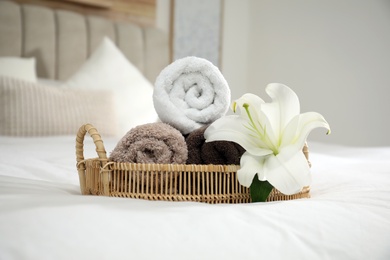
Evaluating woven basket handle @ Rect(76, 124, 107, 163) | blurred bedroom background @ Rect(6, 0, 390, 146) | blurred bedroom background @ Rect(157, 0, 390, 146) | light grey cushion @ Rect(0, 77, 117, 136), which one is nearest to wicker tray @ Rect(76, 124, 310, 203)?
woven basket handle @ Rect(76, 124, 107, 163)

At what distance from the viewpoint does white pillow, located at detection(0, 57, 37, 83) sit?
8.38ft

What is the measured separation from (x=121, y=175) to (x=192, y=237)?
0.26m

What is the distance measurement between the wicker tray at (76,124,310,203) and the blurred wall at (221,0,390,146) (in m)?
A: 3.15

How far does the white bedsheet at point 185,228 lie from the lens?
73cm

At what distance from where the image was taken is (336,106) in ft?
13.5

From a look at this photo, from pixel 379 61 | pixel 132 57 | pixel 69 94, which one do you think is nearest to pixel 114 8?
pixel 132 57

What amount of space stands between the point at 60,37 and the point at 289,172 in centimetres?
238

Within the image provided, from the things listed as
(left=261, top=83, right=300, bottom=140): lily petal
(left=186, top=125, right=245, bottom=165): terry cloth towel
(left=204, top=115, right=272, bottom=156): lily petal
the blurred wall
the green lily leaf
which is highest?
(left=261, top=83, right=300, bottom=140): lily petal

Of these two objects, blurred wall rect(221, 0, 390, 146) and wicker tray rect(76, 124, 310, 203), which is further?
blurred wall rect(221, 0, 390, 146)

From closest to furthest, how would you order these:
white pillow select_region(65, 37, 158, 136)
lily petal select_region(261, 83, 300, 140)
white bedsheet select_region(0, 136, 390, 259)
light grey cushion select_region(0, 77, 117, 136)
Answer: white bedsheet select_region(0, 136, 390, 259)
lily petal select_region(261, 83, 300, 140)
light grey cushion select_region(0, 77, 117, 136)
white pillow select_region(65, 37, 158, 136)

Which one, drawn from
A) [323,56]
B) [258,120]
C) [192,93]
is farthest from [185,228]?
[323,56]

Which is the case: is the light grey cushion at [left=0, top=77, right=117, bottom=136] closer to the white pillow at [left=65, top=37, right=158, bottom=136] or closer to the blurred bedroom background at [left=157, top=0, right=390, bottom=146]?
the white pillow at [left=65, top=37, right=158, bottom=136]

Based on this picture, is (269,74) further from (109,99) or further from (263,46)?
(109,99)

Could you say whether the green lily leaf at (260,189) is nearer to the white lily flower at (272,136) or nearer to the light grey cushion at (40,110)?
the white lily flower at (272,136)
